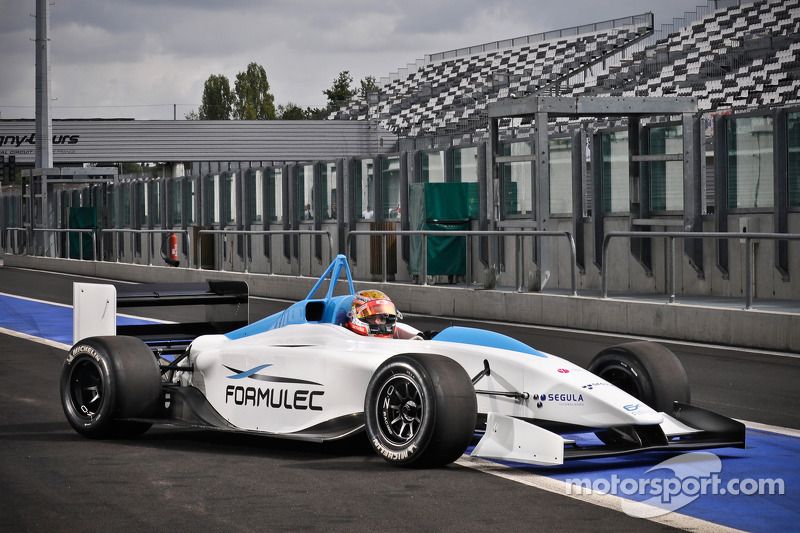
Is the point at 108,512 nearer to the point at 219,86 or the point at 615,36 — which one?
the point at 615,36

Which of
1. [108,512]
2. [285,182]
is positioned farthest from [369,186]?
[108,512]

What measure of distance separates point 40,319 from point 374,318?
12615 mm

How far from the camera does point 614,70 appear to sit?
5372cm

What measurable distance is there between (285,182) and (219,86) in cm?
11459

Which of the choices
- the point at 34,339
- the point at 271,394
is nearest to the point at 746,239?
the point at 271,394

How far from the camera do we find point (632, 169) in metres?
20.2

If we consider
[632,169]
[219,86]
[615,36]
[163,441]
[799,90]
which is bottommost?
[163,441]

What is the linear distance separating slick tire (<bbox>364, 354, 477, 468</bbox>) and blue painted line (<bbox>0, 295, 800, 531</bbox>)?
24.1 inches

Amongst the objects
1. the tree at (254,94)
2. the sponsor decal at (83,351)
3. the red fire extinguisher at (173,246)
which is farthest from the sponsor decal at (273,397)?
the tree at (254,94)

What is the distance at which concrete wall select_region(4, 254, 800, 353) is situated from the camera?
14.1 meters

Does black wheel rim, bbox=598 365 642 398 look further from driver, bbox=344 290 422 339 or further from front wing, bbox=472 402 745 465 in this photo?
driver, bbox=344 290 422 339

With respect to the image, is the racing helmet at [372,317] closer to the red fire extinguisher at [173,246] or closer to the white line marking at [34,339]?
the white line marking at [34,339]

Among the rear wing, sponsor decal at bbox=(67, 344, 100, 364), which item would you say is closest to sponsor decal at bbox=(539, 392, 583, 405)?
sponsor decal at bbox=(67, 344, 100, 364)

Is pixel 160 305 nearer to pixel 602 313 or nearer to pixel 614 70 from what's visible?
pixel 602 313
